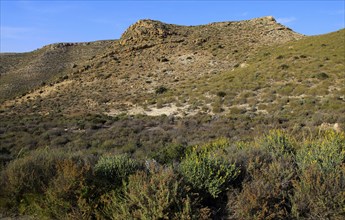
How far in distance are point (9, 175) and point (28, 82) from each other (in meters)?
61.7

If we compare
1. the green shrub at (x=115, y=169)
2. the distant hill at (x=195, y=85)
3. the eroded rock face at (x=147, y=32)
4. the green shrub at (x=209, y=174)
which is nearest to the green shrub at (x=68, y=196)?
the green shrub at (x=115, y=169)

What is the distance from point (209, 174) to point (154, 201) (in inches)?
48.5

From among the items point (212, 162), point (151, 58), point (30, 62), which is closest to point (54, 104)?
point (151, 58)

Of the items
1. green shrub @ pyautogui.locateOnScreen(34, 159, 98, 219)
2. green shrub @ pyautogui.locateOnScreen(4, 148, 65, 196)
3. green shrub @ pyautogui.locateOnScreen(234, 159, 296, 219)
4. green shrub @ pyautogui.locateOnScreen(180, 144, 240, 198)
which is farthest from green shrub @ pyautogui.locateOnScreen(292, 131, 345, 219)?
green shrub @ pyautogui.locateOnScreen(4, 148, 65, 196)

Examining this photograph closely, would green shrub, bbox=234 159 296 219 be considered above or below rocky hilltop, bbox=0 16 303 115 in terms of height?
below

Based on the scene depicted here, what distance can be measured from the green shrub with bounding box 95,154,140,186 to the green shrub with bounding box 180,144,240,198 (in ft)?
3.56

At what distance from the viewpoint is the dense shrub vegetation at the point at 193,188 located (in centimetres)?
500

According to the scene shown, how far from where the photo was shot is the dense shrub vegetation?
500 centimetres

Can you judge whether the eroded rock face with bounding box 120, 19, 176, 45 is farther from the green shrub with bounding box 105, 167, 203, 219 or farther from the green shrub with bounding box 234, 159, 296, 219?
the green shrub with bounding box 105, 167, 203, 219

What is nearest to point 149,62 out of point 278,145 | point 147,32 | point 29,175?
point 147,32

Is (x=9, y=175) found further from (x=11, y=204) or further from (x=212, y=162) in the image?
(x=212, y=162)

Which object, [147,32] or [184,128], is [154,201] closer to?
[184,128]

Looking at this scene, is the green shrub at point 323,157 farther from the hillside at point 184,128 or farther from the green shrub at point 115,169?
the green shrub at point 115,169

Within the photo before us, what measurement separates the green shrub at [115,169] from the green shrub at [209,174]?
108 cm
